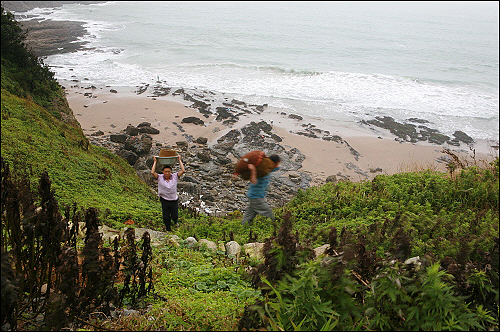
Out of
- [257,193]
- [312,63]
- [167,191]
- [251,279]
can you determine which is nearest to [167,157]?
[167,191]

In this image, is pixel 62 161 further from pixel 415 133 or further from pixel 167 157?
pixel 415 133

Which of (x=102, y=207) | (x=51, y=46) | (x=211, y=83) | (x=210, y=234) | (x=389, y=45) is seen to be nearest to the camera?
(x=210, y=234)

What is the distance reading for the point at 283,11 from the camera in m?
96.1

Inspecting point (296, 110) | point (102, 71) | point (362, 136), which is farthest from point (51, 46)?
point (362, 136)

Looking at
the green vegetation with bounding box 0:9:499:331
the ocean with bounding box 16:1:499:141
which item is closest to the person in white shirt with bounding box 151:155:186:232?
the green vegetation with bounding box 0:9:499:331

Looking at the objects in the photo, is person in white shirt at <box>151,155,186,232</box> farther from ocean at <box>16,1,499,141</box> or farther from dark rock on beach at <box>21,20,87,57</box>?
dark rock on beach at <box>21,20,87,57</box>

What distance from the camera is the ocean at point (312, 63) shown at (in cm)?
2872

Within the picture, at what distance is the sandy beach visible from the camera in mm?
18062

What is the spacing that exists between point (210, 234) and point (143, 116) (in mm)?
16522

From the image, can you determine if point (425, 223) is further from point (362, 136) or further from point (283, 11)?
point (283, 11)

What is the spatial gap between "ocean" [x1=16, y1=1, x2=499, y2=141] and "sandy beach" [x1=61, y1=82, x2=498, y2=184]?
277 centimetres

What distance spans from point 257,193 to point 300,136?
46.8ft

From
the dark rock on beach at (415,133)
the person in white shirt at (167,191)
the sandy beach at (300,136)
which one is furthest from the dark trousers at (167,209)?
the dark rock on beach at (415,133)

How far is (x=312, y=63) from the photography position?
41656 mm
